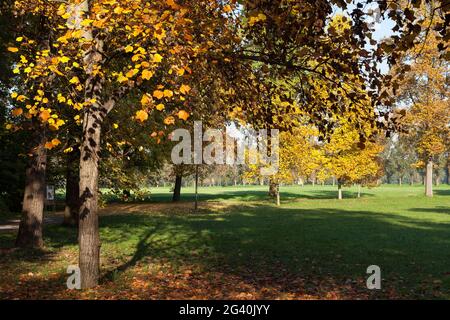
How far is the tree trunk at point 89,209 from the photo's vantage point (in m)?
8.96

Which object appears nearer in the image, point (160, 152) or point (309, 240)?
point (309, 240)

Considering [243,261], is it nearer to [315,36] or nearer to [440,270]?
[440,270]

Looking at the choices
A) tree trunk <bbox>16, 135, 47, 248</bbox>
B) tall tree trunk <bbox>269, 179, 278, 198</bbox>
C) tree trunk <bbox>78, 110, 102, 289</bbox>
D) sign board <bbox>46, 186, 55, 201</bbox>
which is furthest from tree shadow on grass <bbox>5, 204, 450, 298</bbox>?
tall tree trunk <bbox>269, 179, 278, 198</bbox>

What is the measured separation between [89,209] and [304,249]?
747 cm

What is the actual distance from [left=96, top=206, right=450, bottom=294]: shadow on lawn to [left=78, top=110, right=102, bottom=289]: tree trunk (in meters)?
1.53

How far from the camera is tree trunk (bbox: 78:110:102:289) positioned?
896cm

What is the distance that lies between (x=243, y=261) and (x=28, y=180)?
24.7ft

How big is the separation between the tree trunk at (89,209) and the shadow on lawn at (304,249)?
153 centimetres

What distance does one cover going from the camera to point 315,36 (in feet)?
22.4

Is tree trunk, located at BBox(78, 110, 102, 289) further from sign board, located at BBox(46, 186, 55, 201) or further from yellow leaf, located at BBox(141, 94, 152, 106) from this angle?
sign board, located at BBox(46, 186, 55, 201)

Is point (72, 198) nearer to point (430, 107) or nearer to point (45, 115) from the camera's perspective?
point (45, 115)

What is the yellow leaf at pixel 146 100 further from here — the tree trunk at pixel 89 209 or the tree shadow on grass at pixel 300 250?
the tree shadow on grass at pixel 300 250

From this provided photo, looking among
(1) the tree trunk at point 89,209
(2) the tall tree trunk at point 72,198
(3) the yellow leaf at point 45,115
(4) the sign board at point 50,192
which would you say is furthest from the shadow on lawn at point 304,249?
(4) the sign board at point 50,192
